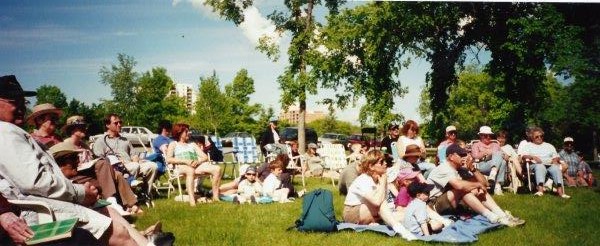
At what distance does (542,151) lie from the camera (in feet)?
22.0

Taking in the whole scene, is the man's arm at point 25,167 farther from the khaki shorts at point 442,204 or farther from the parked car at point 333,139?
the parked car at point 333,139

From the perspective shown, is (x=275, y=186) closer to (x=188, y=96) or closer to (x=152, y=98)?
(x=188, y=96)

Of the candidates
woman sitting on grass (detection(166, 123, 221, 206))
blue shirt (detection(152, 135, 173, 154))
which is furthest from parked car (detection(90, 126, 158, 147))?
woman sitting on grass (detection(166, 123, 221, 206))

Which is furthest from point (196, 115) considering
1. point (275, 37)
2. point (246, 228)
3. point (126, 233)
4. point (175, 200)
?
point (126, 233)

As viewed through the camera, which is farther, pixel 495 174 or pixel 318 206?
pixel 495 174

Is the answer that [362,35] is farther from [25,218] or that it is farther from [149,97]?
[25,218]

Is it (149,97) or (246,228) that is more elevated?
(149,97)

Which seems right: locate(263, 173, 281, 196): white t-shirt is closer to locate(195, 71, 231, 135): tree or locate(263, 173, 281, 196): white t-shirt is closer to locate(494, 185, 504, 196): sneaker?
locate(494, 185, 504, 196): sneaker

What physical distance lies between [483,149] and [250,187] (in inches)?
142

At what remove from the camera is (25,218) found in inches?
80.8

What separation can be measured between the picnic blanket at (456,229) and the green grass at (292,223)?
81 mm

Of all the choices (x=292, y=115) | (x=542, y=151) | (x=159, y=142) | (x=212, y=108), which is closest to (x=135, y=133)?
(x=212, y=108)

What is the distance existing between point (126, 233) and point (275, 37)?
45.1 ft

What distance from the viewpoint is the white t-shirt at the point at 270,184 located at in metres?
5.70
